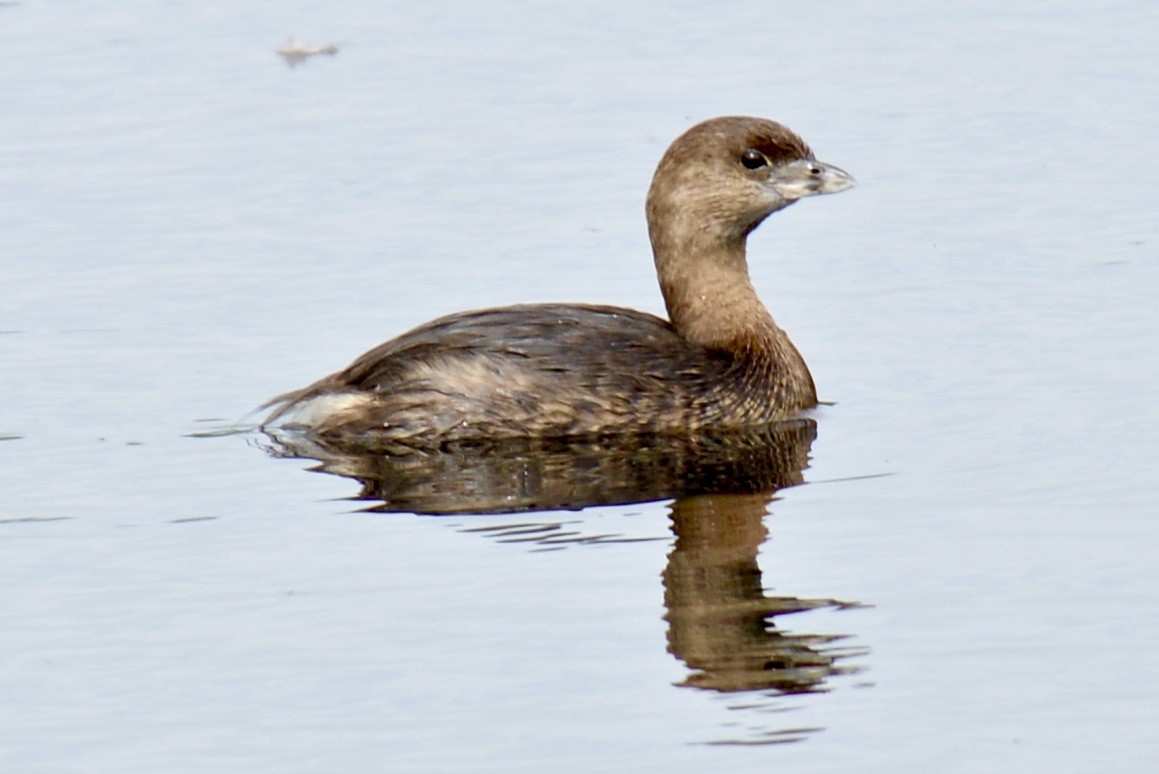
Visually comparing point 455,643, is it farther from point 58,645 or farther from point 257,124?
point 257,124

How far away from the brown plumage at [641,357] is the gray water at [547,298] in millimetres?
374

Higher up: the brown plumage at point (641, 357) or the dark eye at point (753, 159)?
the dark eye at point (753, 159)

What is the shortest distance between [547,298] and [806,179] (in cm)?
155

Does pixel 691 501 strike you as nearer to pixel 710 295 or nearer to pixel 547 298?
pixel 710 295

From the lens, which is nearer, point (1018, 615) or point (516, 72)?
point (1018, 615)

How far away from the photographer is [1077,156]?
45.1 ft

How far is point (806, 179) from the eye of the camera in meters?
10.8

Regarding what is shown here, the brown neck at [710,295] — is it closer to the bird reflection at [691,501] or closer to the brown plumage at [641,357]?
the brown plumage at [641,357]

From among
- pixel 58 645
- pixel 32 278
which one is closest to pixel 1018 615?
pixel 58 645

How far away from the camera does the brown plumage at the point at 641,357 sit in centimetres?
1025

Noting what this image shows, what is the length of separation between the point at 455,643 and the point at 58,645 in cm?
114

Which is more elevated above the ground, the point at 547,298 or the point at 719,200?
the point at 719,200

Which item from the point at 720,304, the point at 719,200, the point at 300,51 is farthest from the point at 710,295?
the point at 300,51

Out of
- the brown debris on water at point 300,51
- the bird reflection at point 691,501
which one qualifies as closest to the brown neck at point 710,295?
the bird reflection at point 691,501
